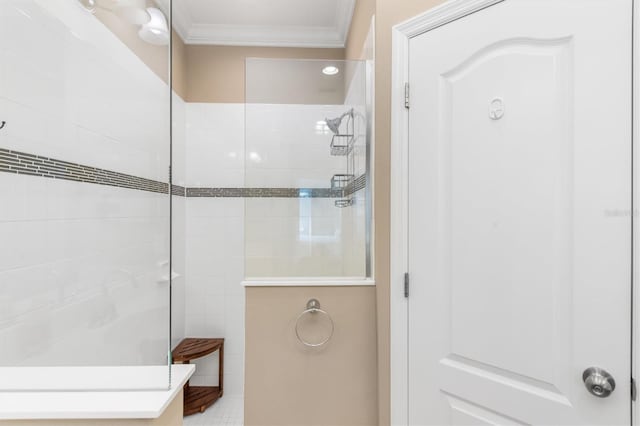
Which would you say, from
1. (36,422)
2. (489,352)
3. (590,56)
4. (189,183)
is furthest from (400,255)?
(189,183)

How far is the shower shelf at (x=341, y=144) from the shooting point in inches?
66.0

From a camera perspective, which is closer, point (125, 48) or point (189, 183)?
point (125, 48)

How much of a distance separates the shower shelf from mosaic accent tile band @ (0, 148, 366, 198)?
0.16m

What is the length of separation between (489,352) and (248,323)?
101 centimetres

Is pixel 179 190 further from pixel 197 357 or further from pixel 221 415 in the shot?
pixel 221 415

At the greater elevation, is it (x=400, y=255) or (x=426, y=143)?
(x=426, y=143)

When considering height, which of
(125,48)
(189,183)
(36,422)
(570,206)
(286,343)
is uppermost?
(125,48)

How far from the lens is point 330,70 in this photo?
5.50 ft

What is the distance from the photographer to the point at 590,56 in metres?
0.91

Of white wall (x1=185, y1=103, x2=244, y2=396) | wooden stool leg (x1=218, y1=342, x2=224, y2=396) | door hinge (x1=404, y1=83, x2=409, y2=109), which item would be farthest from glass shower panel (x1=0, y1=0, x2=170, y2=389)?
wooden stool leg (x1=218, y1=342, x2=224, y2=396)

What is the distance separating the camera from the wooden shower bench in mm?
2312

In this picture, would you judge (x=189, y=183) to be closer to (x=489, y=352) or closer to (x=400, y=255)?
(x=400, y=255)

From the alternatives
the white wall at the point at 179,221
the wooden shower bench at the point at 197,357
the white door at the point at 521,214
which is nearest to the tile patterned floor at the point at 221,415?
the wooden shower bench at the point at 197,357

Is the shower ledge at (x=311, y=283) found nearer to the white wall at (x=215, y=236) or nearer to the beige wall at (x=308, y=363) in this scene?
the beige wall at (x=308, y=363)
